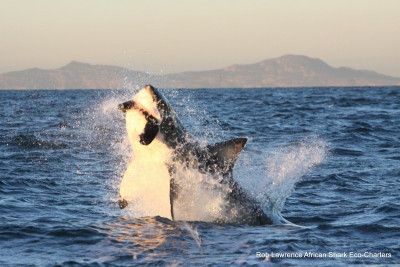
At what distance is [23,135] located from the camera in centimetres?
2555

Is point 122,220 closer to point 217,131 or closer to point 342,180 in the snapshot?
point 342,180

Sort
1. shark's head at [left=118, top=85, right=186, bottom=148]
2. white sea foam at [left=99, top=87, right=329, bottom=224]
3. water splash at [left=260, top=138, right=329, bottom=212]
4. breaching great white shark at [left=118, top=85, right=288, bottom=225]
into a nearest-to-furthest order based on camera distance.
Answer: shark's head at [left=118, top=85, right=186, bottom=148] → breaching great white shark at [left=118, top=85, right=288, bottom=225] → white sea foam at [left=99, top=87, right=329, bottom=224] → water splash at [left=260, top=138, right=329, bottom=212]

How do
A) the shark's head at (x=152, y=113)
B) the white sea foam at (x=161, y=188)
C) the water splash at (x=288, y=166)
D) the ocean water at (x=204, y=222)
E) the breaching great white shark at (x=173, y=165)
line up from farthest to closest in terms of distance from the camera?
the water splash at (x=288, y=166) → the white sea foam at (x=161, y=188) → the breaching great white shark at (x=173, y=165) → the shark's head at (x=152, y=113) → the ocean water at (x=204, y=222)

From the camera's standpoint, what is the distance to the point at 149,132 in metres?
9.79

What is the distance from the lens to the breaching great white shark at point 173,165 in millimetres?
10062

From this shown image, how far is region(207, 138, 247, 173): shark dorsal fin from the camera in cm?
1025

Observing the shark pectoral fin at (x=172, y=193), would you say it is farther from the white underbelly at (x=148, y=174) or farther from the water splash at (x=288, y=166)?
the water splash at (x=288, y=166)

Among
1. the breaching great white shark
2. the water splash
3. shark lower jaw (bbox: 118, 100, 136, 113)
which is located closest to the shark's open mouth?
the breaching great white shark

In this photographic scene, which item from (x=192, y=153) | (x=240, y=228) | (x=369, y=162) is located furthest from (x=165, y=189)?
(x=369, y=162)

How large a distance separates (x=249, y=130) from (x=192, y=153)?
1852 cm

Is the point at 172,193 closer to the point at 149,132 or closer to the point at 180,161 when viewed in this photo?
the point at 180,161

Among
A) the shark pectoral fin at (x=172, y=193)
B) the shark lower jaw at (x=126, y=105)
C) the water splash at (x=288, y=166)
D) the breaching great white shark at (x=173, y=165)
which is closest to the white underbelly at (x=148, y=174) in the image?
the breaching great white shark at (x=173, y=165)

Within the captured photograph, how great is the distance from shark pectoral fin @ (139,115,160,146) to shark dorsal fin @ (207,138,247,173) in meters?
1.18

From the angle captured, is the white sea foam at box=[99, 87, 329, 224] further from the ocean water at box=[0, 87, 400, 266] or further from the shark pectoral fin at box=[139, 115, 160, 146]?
the ocean water at box=[0, 87, 400, 266]
